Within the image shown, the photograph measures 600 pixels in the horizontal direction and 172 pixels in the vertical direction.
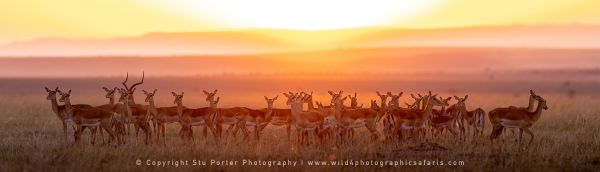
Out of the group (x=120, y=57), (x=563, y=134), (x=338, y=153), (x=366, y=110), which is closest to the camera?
(x=338, y=153)

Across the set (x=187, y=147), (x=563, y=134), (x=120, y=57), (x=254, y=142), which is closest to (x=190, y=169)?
(x=187, y=147)

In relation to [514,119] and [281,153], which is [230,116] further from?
[514,119]

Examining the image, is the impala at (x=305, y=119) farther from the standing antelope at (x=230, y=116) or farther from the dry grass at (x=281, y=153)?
the standing antelope at (x=230, y=116)

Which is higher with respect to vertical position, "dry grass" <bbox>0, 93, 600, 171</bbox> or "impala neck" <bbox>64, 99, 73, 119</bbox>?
"impala neck" <bbox>64, 99, 73, 119</bbox>

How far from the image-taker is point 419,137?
20.6 meters

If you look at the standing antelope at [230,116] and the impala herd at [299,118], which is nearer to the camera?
the impala herd at [299,118]

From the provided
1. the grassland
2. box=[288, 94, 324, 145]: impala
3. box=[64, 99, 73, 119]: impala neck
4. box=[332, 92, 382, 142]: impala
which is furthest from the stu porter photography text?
box=[64, 99, 73, 119]: impala neck

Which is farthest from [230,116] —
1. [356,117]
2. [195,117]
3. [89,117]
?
[89,117]

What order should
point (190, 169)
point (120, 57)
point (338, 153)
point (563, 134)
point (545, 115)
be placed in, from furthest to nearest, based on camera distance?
point (120, 57)
point (545, 115)
point (563, 134)
point (338, 153)
point (190, 169)

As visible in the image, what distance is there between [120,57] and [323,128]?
165 m

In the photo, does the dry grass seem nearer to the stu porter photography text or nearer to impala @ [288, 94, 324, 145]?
the stu porter photography text

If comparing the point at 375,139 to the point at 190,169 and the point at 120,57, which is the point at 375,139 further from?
the point at 120,57

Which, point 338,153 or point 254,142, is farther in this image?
point 254,142

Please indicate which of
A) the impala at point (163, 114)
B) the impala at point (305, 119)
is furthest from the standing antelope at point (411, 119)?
the impala at point (163, 114)
